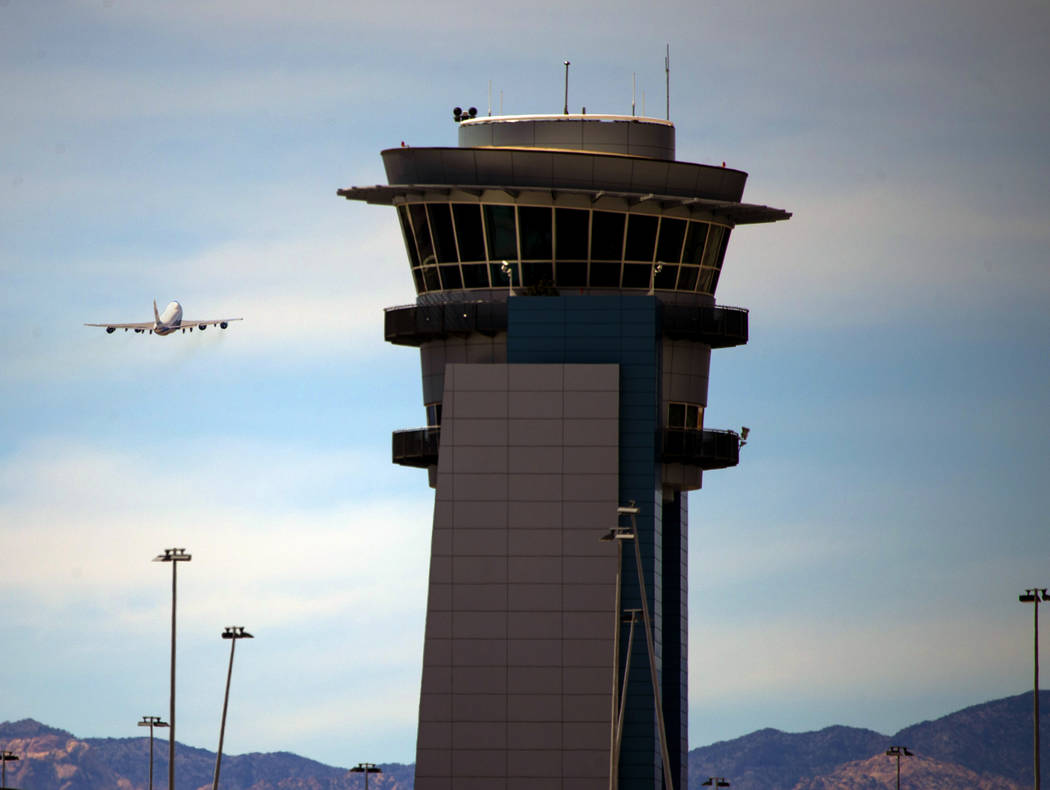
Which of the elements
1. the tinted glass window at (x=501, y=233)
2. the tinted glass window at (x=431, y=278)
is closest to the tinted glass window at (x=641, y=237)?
the tinted glass window at (x=501, y=233)

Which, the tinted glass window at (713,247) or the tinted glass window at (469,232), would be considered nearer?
the tinted glass window at (469,232)

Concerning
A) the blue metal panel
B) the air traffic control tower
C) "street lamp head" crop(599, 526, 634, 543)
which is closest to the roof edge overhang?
the air traffic control tower

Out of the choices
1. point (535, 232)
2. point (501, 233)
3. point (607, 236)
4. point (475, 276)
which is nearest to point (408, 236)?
point (475, 276)

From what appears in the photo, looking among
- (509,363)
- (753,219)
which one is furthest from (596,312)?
(753,219)

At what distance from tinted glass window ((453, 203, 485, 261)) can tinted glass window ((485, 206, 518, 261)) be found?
483 millimetres

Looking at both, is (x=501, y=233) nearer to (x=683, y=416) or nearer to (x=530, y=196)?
(x=530, y=196)

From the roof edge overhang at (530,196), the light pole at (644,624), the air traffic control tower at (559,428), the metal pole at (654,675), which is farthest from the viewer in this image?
the roof edge overhang at (530,196)

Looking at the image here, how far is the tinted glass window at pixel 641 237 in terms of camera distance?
126 metres

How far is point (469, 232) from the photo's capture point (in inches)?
4970

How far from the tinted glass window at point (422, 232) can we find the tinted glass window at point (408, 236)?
0.45m

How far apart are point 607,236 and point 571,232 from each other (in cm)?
197

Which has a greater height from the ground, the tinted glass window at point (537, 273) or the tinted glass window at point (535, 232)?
the tinted glass window at point (535, 232)

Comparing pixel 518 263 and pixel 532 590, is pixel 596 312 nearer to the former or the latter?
pixel 518 263

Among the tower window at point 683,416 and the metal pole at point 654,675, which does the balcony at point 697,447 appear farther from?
the metal pole at point 654,675
